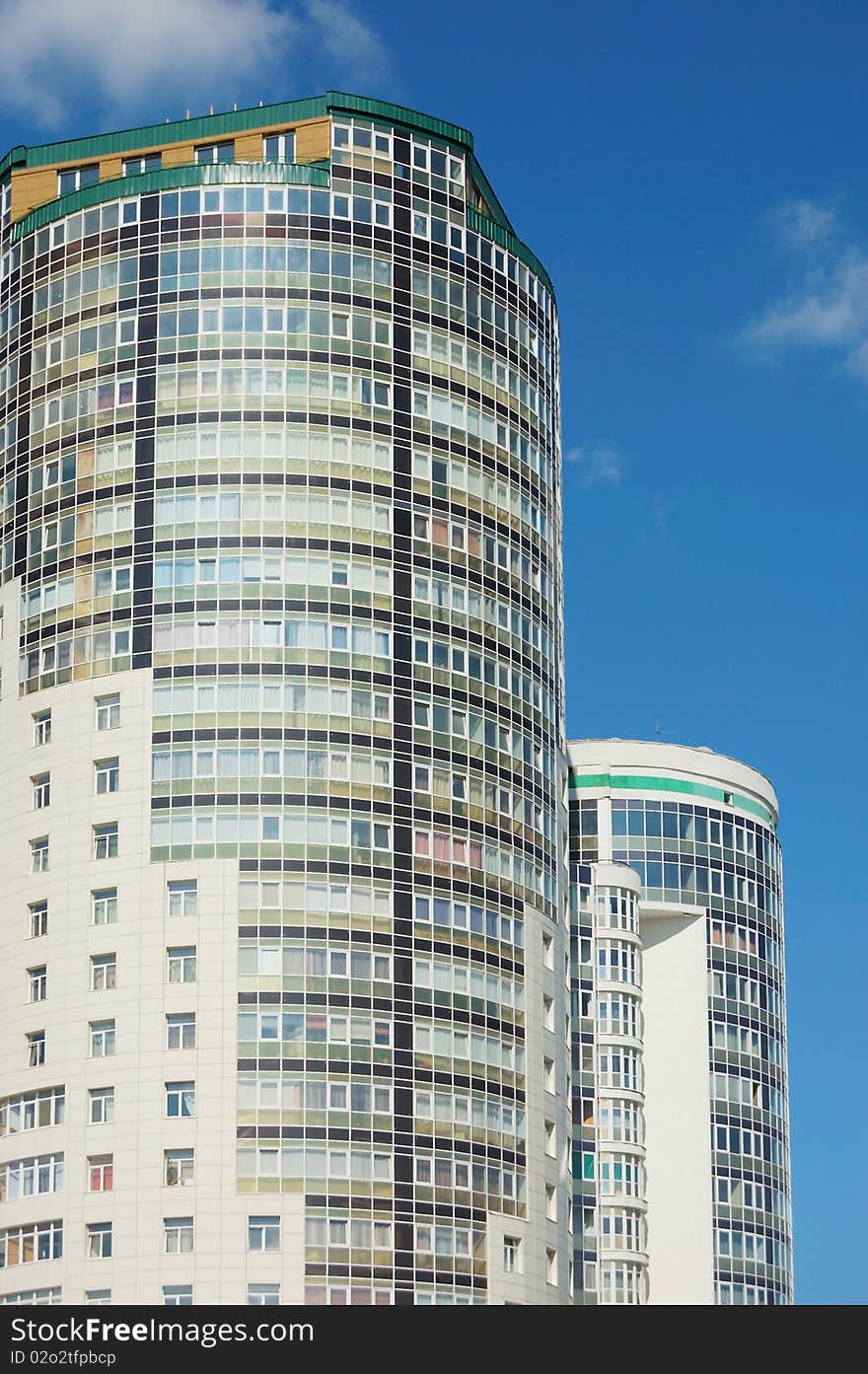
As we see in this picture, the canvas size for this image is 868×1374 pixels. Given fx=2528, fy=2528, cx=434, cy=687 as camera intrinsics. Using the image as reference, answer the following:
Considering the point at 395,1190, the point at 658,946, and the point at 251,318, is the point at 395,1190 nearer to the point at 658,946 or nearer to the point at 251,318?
the point at 251,318

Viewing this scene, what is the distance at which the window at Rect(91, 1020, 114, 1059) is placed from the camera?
124562 millimetres

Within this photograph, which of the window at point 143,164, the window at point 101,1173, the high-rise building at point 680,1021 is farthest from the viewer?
the high-rise building at point 680,1021

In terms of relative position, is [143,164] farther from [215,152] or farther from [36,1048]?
[36,1048]

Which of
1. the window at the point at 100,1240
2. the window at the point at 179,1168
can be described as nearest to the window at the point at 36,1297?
the window at the point at 100,1240

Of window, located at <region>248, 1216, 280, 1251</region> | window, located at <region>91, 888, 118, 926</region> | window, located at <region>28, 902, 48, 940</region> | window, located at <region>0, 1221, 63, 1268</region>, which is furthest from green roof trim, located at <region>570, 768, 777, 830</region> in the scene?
window, located at <region>0, 1221, 63, 1268</region>

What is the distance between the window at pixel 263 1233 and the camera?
12044 cm

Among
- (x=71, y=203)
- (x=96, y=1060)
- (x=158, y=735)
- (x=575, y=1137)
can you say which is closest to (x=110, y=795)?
(x=158, y=735)

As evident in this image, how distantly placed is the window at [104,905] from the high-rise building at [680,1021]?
1860 inches

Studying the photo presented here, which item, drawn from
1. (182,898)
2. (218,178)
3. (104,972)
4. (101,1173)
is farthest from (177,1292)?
(218,178)

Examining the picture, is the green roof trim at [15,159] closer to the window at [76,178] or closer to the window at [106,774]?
the window at [76,178]

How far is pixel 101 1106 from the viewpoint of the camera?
12369cm

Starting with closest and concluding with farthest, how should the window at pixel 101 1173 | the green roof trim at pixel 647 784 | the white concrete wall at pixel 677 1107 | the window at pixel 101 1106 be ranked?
1. the window at pixel 101 1173
2. the window at pixel 101 1106
3. the white concrete wall at pixel 677 1107
4. the green roof trim at pixel 647 784

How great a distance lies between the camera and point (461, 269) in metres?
142

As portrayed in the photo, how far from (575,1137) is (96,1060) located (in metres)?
48.7
